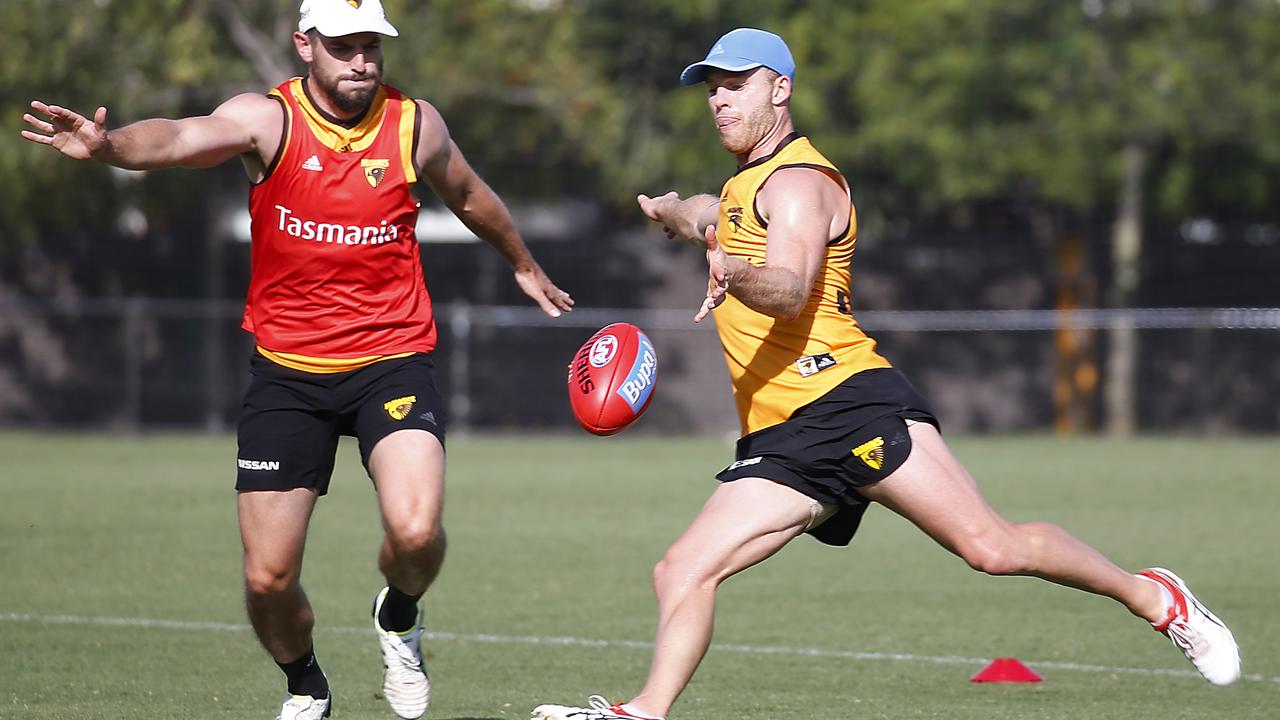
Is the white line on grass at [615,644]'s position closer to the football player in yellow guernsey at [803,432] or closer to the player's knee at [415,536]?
the football player in yellow guernsey at [803,432]

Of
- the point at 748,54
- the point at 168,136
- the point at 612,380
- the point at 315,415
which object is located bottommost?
the point at 315,415

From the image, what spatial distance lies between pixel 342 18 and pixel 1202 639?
3859mm

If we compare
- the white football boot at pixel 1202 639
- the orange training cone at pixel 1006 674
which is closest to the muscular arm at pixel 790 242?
the white football boot at pixel 1202 639

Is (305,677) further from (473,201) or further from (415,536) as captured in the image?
(473,201)

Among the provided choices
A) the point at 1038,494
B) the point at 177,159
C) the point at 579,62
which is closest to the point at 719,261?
the point at 177,159

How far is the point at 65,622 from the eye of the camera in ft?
30.7

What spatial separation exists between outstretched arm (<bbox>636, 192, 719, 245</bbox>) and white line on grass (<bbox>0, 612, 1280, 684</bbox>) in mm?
2500

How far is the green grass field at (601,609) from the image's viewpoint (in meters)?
7.54

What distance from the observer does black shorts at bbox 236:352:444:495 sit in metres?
6.54

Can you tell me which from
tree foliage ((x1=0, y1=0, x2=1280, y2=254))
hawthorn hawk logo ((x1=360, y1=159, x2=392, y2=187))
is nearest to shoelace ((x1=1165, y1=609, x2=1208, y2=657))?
hawthorn hawk logo ((x1=360, y1=159, x2=392, y2=187))

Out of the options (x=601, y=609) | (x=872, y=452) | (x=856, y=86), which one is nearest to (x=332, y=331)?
(x=872, y=452)

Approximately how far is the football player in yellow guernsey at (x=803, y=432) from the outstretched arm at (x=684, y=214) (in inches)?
15.4

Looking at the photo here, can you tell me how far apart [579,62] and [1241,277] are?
1041 cm

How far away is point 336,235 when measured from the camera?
6535 mm
